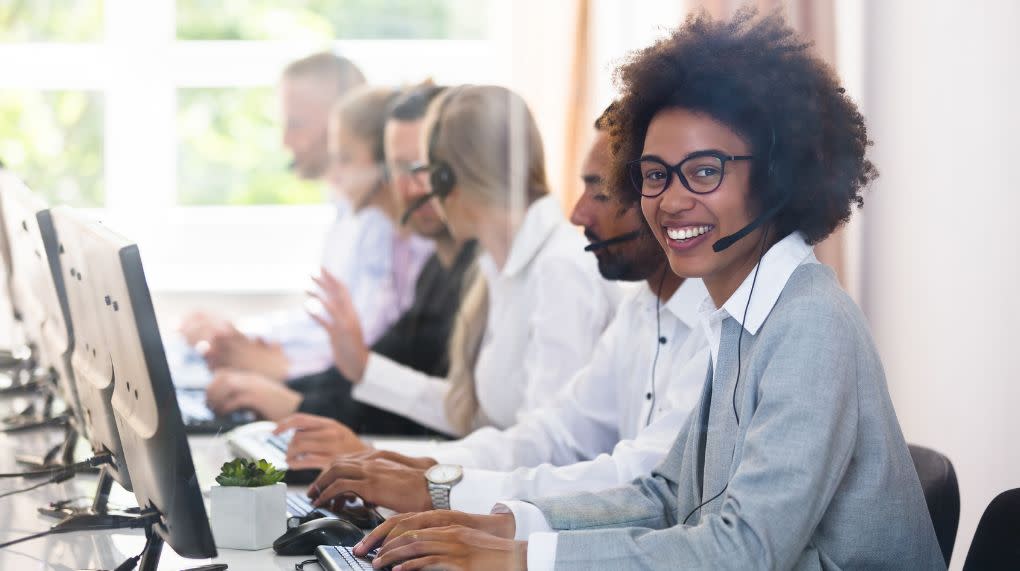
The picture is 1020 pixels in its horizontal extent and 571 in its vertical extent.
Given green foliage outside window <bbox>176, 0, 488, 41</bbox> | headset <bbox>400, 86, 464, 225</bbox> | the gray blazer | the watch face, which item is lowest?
the watch face

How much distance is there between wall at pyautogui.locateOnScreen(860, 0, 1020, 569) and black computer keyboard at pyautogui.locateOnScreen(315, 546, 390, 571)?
1.11 metres

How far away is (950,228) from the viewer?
2105 millimetres

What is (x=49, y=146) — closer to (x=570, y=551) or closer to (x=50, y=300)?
(x=50, y=300)

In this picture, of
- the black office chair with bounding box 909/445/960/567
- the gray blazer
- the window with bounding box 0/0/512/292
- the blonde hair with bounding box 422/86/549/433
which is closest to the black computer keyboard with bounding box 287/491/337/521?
the gray blazer

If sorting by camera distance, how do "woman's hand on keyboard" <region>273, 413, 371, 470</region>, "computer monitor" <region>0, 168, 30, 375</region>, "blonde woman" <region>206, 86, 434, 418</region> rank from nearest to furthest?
1. "woman's hand on keyboard" <region>273, 413, 371, 470</region>
2. "computer monitor" <region>0, 168, 30, 375</region>
3. "blonde woman" <region>206, 86, 434, 418</region>

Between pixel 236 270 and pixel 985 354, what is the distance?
91.9 inches

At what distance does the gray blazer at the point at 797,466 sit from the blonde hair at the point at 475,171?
45.9 inches

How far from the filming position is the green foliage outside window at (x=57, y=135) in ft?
11.5

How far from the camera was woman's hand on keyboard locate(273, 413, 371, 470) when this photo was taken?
164 centimetres

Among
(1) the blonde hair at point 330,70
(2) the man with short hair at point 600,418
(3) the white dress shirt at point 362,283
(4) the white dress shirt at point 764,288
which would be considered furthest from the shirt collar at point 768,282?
(1) the blonde hair at point 330,70

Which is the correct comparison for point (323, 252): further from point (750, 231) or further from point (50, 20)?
point (750, 231)

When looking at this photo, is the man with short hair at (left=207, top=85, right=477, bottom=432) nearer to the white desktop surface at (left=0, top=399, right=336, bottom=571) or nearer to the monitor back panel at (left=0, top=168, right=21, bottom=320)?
the monitor back panel at (left=0, top=168, right=21, bottom=320)

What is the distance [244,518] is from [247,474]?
56mm

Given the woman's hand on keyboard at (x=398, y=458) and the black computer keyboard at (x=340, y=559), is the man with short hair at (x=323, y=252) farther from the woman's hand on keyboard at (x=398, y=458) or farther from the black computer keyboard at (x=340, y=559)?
the black computer keyboard at (x=340, y=559)
